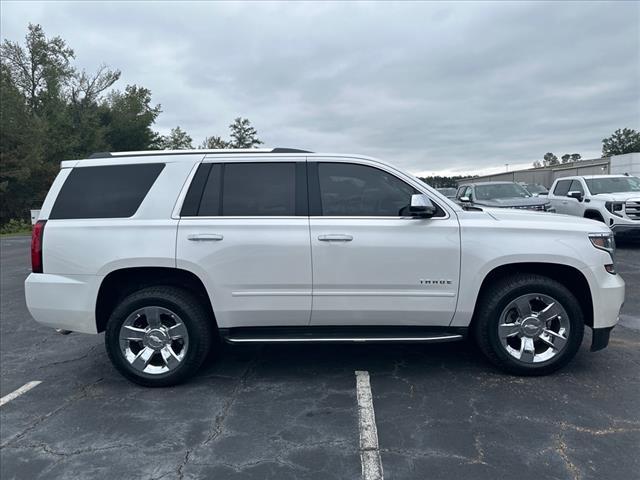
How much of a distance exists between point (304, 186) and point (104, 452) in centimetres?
247

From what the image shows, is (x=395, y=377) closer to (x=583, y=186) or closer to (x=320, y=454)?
(x=320, y=454)

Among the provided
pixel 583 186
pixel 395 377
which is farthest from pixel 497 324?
pixel 583 186

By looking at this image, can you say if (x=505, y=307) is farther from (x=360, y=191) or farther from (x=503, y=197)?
(x=503, y=197)

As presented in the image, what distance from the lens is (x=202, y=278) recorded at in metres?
3.86

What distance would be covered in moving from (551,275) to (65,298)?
167 inches

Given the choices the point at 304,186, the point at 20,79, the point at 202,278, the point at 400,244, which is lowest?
the point at 202,278

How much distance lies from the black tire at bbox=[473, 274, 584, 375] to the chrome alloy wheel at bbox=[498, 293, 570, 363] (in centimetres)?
3

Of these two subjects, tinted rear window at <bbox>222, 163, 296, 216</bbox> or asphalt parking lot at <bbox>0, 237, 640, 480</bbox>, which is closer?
asphalt parking lot at <bbox>0, 237, 640, 480</bbox>

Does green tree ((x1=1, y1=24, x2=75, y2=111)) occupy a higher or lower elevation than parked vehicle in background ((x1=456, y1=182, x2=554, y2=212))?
higher

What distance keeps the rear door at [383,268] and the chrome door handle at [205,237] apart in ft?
2.62

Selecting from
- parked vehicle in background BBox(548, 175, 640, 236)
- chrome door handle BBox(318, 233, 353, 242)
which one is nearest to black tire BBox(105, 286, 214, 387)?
chrome door handle BBox(318, 233, 353, 242)

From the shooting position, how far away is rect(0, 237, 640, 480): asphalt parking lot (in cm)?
278

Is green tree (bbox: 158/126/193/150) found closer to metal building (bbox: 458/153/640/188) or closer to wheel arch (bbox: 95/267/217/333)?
metal building (bbox: 458/153/640/188)

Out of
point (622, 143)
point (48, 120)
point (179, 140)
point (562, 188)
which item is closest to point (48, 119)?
point (48, 120)
